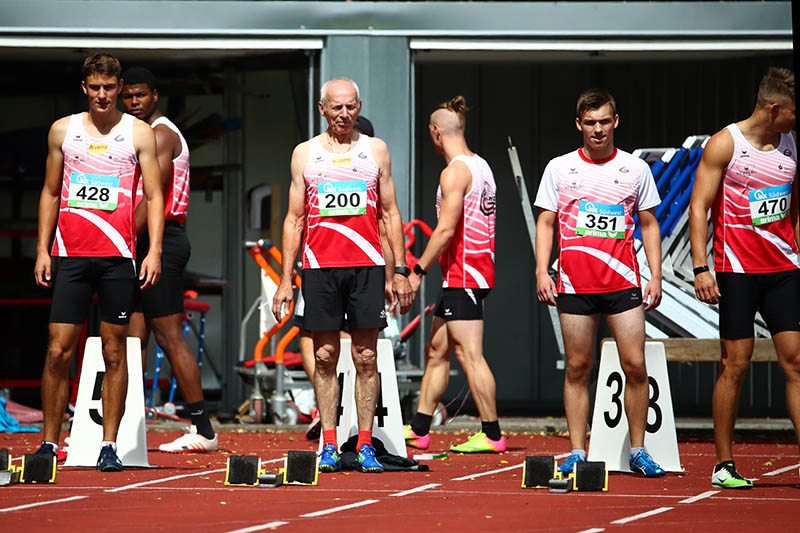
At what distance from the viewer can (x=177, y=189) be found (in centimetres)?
809

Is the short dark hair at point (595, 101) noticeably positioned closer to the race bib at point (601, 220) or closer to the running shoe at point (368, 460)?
the race bib at point (601, 220)

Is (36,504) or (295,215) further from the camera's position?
(295,215)

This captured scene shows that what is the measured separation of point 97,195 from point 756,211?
10.7 ft

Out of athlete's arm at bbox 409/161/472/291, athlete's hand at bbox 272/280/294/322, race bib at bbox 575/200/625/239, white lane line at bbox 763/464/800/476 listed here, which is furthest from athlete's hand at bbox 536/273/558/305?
white lane line at bbox 763/464/800/476

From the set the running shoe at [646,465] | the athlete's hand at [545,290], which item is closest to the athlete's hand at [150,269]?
the athlete's hand at [545,290]

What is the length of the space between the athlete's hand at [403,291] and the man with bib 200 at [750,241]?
153 centimetres

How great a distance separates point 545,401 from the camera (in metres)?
12.9

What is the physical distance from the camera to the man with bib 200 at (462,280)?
841 centimetres

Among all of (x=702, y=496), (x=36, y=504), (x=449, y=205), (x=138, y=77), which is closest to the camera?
(x=36, y=504)

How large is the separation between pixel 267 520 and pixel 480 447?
334 cm

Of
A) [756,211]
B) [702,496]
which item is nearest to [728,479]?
[702,496]

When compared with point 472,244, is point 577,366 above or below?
below

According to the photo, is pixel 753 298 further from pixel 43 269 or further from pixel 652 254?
pixel 43 269

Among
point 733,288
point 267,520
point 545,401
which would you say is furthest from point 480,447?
point 545,401
